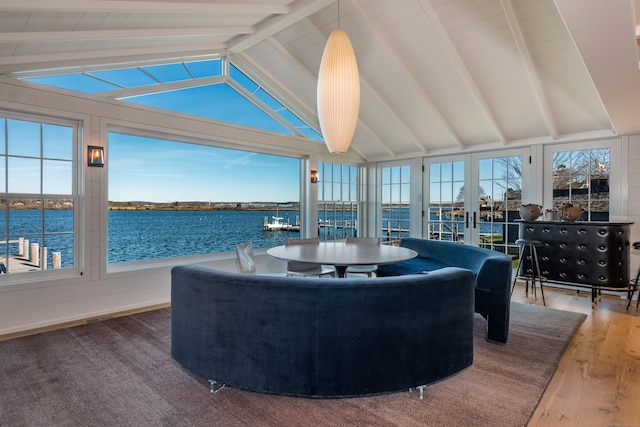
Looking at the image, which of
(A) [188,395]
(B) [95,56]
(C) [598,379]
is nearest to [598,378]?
(C) [598,379]

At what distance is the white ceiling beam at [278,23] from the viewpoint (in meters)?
3.47

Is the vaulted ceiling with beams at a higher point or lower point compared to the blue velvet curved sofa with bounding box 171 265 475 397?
higher

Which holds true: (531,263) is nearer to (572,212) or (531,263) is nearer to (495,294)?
(572,212)

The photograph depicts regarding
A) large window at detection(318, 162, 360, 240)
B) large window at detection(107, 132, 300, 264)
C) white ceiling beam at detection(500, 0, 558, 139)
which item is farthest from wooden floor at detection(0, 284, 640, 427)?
large window at detection(318, 162, 360, 240)

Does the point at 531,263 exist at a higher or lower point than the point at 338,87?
lower

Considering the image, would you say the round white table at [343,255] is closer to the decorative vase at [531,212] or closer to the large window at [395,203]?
the decorative vase at [531,212]

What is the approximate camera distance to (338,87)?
10.3 ft

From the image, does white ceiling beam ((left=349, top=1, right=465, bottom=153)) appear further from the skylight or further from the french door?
the skylight

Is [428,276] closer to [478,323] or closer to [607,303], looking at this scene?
[478,323]

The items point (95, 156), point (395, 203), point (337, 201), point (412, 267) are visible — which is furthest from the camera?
point (395, 203)

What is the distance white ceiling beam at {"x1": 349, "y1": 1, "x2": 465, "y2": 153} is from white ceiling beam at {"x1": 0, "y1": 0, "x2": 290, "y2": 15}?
0.90m

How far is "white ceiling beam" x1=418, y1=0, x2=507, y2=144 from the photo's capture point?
3562mm

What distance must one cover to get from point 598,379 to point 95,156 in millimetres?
4988

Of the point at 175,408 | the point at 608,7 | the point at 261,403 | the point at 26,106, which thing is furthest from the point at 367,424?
the point at 26,106
